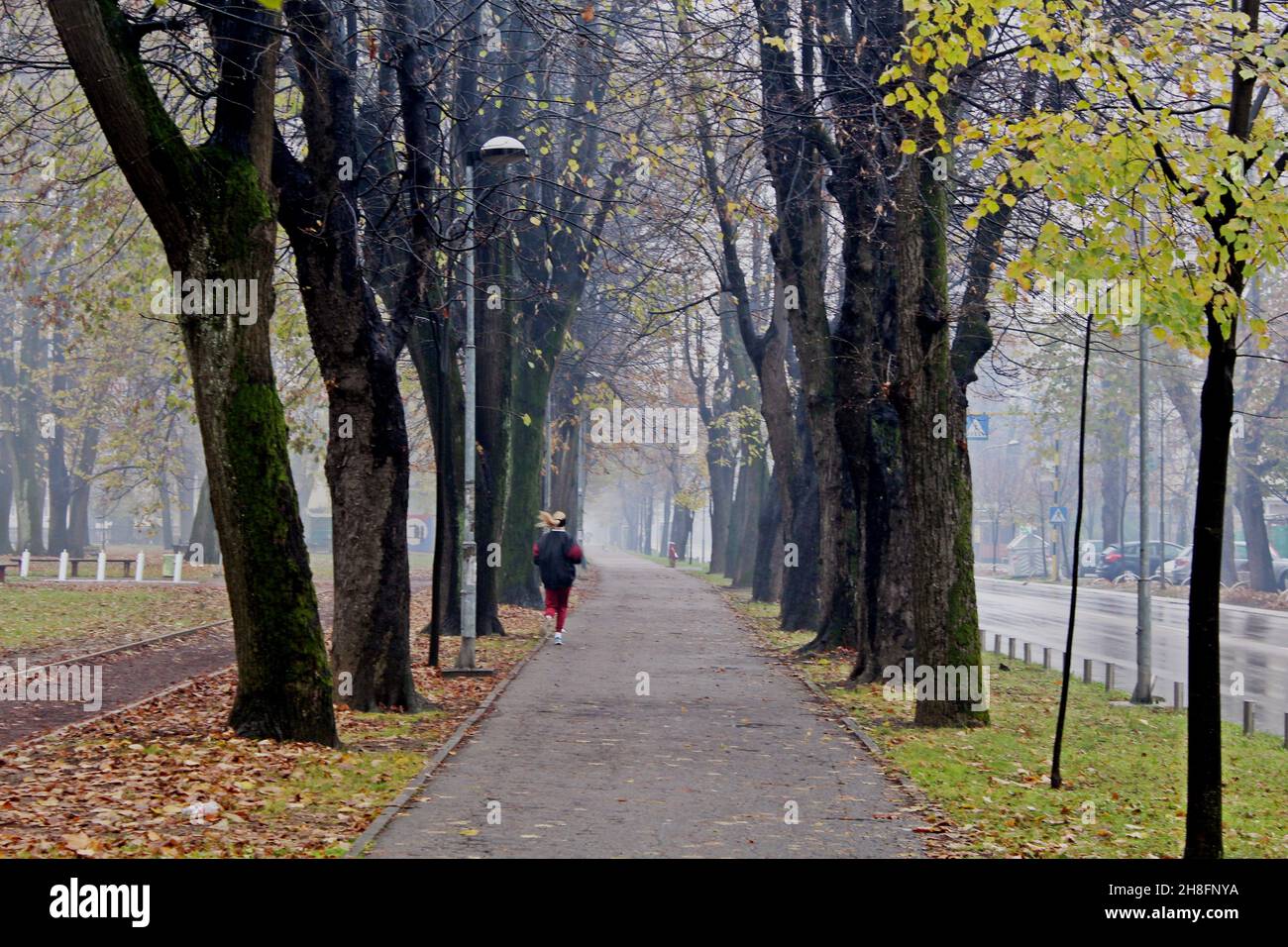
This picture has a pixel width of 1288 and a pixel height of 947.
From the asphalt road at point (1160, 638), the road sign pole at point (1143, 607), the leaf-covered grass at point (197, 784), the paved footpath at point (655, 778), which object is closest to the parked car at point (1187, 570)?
the asphalt road at point (1160, 638)

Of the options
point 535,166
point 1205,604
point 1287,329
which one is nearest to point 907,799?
point 1205,604

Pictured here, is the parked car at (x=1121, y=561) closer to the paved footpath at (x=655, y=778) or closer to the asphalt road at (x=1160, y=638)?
the asphalt road at (x=1160, y=638)

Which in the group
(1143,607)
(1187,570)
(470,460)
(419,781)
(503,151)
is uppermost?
(503,151)

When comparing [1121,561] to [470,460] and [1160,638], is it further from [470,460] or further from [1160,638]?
[470,460]

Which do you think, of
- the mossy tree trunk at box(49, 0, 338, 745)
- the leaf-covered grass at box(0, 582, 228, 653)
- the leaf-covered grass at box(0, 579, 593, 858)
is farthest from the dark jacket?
the mossy tree trunk at box(49, 0, 338, 745)

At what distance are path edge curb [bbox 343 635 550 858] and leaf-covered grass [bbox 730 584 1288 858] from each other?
11.2 ft

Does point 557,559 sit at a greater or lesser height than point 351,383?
lesser

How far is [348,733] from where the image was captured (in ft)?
44.2

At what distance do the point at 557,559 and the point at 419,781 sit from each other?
12.7 m

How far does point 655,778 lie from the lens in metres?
11.4

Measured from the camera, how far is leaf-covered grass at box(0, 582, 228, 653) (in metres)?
22.5

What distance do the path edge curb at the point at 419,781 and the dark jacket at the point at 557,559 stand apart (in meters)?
5.18

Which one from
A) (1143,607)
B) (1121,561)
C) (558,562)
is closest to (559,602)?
(558,562)
